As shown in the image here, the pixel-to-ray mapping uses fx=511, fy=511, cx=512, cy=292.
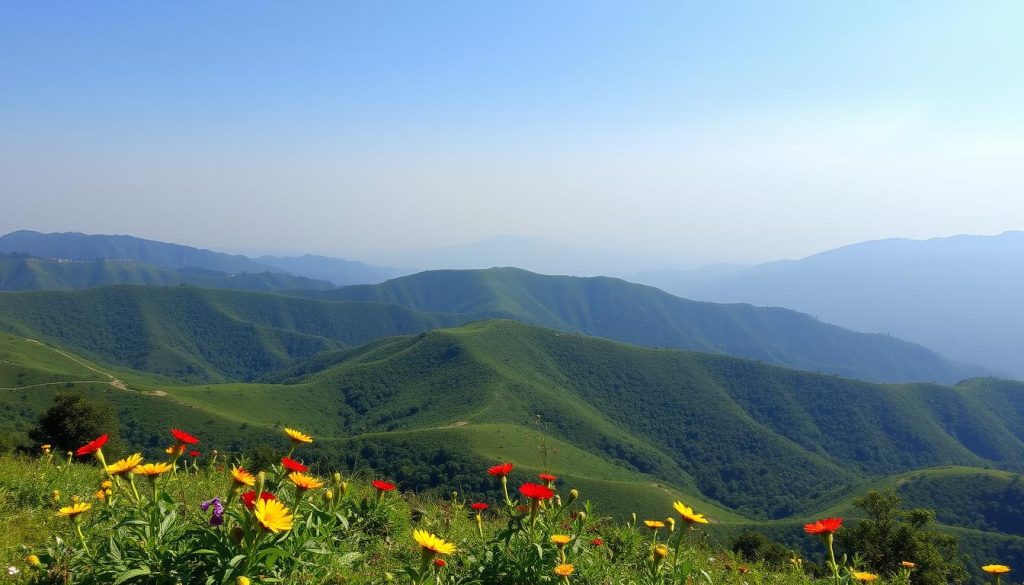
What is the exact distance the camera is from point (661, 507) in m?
67.5

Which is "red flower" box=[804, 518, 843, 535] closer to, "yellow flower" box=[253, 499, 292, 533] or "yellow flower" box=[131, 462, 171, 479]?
"yellow flower" box=[253, 499, 292, 533]

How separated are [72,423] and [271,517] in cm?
3862

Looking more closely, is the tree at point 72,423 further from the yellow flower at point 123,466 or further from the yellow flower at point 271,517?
the yellow flower at point 271,517

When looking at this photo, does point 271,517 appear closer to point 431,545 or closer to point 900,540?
point 431,545

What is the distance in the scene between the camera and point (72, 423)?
1213 inches

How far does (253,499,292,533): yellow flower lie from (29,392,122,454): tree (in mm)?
35675

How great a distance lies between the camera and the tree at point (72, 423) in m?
30.3

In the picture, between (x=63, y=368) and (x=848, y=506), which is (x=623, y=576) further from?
(x=63, y=368)

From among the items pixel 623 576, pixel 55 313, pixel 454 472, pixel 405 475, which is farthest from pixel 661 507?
pixel 55 313

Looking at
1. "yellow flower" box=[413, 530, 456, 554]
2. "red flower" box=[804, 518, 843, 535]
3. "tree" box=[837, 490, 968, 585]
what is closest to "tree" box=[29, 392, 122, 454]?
"yellow flower" box=[413, 530, 456, 554]

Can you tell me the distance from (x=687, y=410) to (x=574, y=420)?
136ft

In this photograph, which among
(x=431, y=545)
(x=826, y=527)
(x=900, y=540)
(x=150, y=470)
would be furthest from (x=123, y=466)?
(x=900, y=540)

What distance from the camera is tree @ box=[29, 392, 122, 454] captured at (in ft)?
99.5

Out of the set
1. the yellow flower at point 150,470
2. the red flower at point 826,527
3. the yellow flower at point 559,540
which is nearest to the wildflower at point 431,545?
the yellow flower at point 559,540
